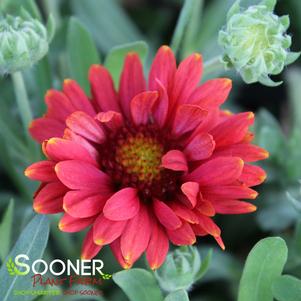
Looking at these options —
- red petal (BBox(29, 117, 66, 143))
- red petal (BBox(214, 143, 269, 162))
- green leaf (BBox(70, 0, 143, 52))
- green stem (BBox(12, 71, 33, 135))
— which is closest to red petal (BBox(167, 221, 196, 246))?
red petal (BBox(214, 143, 269, 162))

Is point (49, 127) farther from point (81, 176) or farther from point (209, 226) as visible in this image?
point (209, 226)

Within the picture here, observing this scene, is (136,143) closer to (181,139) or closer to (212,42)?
(181,139)

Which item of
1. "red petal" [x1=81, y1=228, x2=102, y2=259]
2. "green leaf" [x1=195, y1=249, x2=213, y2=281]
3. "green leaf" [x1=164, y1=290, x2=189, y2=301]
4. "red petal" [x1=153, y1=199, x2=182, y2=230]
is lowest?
"green leaf" [x1=195, y1=249, x2=213, y2=281]

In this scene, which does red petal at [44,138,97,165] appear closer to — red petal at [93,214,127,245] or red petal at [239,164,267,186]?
red petal at [93,214,127,245]

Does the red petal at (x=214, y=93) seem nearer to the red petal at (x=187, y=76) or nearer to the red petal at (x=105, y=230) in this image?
the red petal at (x=187, y=76)

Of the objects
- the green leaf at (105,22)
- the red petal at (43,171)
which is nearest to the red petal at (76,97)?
the red petal at (43,171)

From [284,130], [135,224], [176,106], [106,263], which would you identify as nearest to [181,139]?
[176,106]
